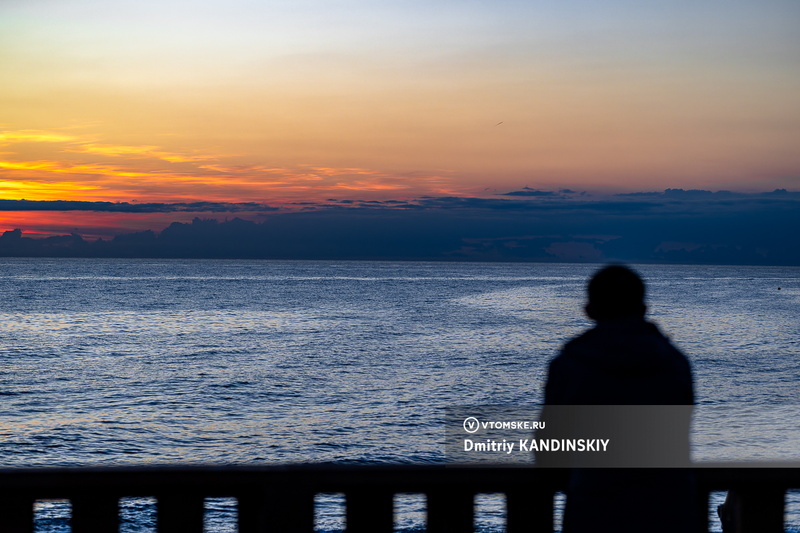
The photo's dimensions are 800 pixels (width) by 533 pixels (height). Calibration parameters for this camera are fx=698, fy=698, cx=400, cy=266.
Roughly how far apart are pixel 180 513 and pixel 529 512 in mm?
1345

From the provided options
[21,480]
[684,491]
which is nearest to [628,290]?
[684,491]

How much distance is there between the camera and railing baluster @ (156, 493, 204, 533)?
263cm

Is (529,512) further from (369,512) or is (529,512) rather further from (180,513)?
(180,513)

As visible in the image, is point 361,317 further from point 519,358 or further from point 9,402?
point 9,402

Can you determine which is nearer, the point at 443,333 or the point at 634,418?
the point at 634,418

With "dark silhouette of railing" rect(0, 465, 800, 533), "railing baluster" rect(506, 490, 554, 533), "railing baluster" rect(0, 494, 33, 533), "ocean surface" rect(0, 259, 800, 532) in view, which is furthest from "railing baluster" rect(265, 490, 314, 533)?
"ocean surface" rect(0, 259, 800, 532)

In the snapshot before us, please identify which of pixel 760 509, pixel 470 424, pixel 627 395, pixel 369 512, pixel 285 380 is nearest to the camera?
pixel 627 395

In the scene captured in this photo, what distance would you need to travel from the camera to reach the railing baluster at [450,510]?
107 inches

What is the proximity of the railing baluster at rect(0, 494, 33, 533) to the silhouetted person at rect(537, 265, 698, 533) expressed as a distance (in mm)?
1948

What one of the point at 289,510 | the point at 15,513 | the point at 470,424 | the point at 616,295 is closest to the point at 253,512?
the point at 289,510

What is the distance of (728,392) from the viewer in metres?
25.8

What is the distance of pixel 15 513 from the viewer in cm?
260

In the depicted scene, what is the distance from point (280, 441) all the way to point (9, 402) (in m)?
11.5

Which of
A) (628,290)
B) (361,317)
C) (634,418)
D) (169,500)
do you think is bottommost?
(361,317)
